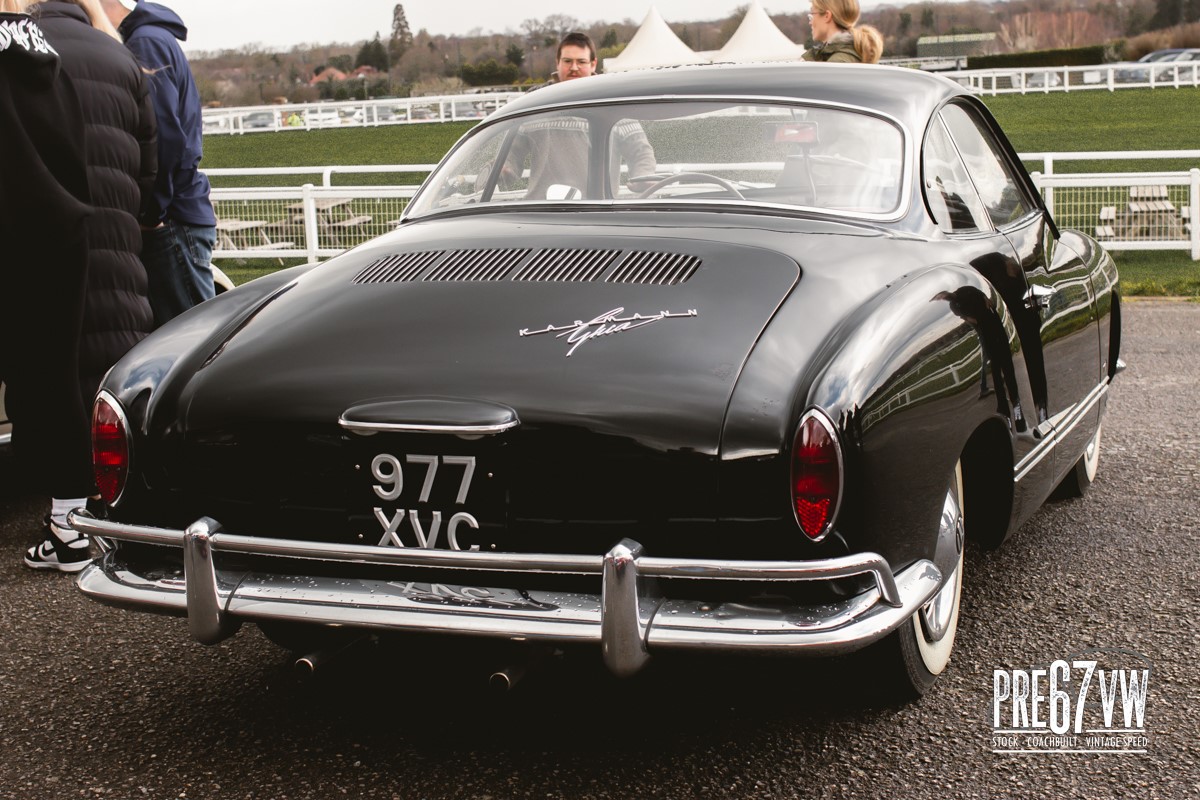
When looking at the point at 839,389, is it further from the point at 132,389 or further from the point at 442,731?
the point at 132,389

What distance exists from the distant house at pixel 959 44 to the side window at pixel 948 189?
372ft

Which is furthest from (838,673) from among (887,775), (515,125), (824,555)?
(515,125)

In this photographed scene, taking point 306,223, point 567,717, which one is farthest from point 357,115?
point 567,717

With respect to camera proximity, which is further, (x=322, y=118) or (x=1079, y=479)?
(x=322, y=118)

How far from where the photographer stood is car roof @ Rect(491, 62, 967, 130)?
13.0 feet

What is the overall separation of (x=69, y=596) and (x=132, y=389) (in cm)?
156

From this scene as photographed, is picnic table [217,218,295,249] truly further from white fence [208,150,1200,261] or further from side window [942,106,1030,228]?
side window [942,106,1030,228]

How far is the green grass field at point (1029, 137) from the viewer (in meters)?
25.9

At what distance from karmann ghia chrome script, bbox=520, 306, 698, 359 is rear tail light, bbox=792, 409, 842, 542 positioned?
458mm

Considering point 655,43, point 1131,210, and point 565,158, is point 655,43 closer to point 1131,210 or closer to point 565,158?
point 1131,210

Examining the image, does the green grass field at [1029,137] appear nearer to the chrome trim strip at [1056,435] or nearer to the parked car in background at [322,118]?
the parked car in background at [322,118]

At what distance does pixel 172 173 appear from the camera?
5355mm

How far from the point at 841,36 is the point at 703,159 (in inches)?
135

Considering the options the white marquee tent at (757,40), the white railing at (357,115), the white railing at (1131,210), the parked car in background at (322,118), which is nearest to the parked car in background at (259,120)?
the white railing at (357,115)
